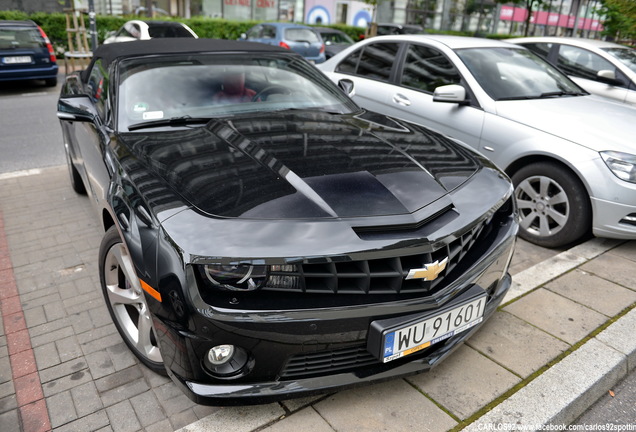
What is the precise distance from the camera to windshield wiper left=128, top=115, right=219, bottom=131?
2867 mm

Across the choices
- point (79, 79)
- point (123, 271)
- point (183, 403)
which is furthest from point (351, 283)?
point (79, 79)

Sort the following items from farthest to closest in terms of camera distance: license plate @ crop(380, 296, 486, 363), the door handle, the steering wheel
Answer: the door handle
the steering wheel
license plate @ crop(380, 296, 486, 363)

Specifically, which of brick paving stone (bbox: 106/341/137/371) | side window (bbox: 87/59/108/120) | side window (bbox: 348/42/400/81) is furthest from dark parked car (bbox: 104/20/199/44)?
brick paving stone (bbox: 106/341/137/371)

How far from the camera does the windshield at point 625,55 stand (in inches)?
241

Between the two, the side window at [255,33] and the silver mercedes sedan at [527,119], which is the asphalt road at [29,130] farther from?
the side window at [255,33]

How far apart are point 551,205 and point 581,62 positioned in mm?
3478

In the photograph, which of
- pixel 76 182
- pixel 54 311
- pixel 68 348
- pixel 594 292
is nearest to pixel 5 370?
pixel 68 348

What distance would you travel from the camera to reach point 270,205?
80.4 inches

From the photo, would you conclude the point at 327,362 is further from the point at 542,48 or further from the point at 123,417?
the point at 542,48

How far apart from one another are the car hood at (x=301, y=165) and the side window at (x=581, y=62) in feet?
14.2

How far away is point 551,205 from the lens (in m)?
3.92

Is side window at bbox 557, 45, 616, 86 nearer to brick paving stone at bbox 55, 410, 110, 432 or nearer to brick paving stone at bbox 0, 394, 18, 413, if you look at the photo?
brick paving stone at bbox 55, 410, 110, 432

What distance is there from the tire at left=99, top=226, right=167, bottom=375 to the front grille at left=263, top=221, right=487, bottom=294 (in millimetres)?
741

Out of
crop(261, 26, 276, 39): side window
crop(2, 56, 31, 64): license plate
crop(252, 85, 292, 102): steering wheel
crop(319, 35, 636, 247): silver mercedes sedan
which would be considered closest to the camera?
crop(252, 85, 292, 102): steering wheel
